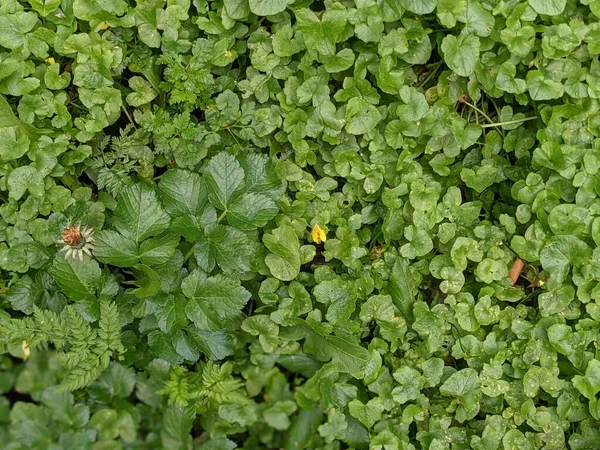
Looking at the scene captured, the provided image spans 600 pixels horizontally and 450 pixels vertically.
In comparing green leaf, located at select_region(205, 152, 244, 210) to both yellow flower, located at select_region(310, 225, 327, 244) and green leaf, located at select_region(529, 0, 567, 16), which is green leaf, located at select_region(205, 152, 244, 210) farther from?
green leaf, located at select_region(529, 0, 567, 16)

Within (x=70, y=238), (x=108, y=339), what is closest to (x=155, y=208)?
(x=70, y=238)

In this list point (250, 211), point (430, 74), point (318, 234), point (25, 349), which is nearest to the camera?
point (25, 349)

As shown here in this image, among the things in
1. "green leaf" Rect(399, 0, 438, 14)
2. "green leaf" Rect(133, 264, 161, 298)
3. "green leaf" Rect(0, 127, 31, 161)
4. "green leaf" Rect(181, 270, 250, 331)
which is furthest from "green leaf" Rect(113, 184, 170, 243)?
"green leaf" Rect(399, 0, 438, 14)

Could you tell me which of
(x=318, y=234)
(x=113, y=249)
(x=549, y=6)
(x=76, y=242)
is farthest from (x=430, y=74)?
(x=76, y=242)

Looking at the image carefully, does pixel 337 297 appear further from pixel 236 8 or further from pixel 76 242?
pixel 236 8

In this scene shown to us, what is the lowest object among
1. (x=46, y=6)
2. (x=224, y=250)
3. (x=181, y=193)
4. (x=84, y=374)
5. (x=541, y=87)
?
(x=84, y=374)

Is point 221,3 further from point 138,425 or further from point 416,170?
point 138,425
